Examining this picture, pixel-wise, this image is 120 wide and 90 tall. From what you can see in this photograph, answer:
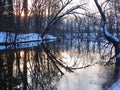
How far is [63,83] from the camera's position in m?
10.4

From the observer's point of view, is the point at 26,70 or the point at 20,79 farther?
the point at 26,70

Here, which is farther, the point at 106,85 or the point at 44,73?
the point at 44,73

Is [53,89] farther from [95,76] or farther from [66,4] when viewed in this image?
[66,4]

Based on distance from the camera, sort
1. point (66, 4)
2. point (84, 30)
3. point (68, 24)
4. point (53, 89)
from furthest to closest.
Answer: point (68, 24), point (84, 30), point (66, 4), point (53, 89)

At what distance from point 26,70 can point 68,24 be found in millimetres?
83408

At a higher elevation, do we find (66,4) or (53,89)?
(66,4)

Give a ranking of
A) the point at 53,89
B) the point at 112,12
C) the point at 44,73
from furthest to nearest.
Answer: the point at 112,12
the point at 44,73
the point at 53,89

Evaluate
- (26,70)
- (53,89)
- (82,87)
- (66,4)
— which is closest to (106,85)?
(82,87)

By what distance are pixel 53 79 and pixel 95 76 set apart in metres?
1.70

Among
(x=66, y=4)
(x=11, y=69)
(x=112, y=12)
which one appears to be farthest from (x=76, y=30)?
(x=11, y=69)

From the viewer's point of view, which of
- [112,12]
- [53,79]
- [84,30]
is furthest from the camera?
[84,30]

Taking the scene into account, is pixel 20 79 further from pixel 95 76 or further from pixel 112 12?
pixel 112 12

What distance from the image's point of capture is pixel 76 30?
309 feet

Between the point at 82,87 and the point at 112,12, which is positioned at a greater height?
the point at 112,12
